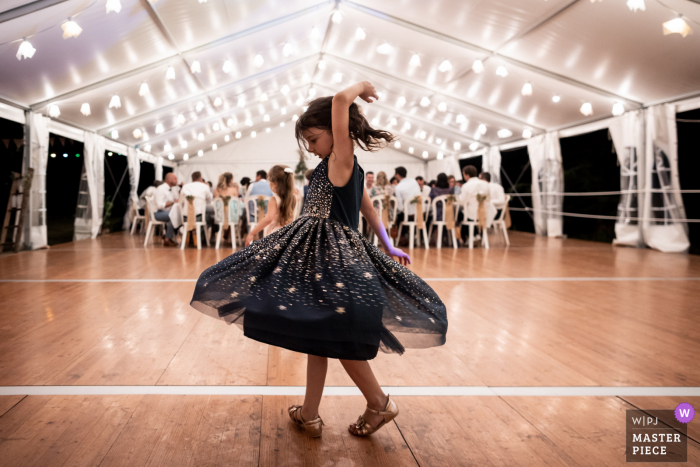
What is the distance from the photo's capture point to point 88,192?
807cm

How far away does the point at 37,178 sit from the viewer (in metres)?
6.25

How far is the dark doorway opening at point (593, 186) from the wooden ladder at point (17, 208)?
29.3ft

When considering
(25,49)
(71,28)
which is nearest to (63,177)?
(25,49)

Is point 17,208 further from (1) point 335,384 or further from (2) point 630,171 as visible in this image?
(2) point 630,171

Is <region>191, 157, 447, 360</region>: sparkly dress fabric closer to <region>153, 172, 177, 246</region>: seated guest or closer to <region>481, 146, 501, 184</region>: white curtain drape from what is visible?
<region>153, 172, 177, 246</region>: seated guest

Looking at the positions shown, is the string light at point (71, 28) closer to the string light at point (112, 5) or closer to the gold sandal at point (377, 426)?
the string light at point (112, 5)

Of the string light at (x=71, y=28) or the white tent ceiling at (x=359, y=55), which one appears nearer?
the string light at (x=71, y=28)

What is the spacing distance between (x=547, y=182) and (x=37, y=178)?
27.5 feet

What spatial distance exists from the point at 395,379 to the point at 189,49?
18.6ft

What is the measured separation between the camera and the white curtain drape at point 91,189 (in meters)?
7.95

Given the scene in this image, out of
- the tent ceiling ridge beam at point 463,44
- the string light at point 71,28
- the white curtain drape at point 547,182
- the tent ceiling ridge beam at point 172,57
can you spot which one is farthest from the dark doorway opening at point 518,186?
the string light at point 71,28

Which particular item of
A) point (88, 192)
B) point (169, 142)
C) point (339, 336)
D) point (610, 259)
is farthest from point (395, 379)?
point (169, 142)

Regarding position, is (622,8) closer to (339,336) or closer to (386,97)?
(339,336)

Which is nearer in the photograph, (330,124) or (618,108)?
(330,124)
